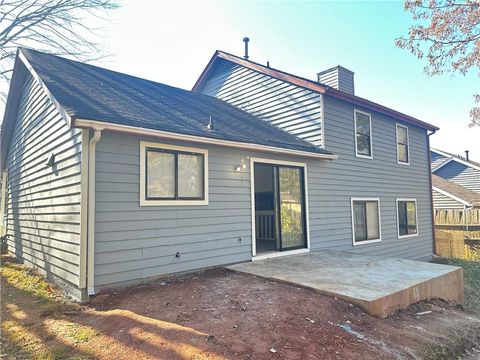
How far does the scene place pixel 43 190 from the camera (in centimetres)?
629

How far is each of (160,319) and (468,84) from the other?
12.5 meters

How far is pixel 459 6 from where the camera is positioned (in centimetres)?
832

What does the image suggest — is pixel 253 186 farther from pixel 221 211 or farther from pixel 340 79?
pixel 340 79

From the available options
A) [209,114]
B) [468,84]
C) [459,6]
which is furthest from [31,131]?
[468,84]

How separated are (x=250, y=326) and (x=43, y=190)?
203 inches

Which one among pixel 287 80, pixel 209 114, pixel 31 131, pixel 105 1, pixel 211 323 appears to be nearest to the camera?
pixel 211 323

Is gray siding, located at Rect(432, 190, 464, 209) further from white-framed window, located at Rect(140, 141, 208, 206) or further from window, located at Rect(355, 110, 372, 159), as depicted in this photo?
white-framed window, located at Rect(140, 141, 208, 206)

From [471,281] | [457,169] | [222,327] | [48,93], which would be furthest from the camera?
[457,169]

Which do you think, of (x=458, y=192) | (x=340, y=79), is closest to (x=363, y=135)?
(x=340, y=79)

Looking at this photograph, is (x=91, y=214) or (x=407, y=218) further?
(x=407, y=218)

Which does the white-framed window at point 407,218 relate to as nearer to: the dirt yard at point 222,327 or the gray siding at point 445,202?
the dirt yard at point 222,327

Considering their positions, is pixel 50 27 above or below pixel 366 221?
above

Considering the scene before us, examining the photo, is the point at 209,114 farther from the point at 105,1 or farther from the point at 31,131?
the point at 105,1

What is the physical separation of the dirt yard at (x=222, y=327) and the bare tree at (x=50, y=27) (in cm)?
1224
